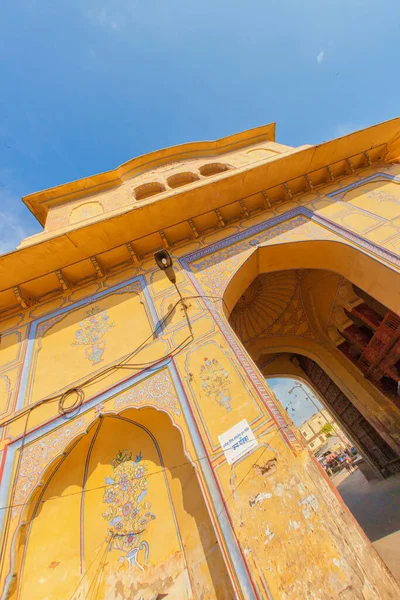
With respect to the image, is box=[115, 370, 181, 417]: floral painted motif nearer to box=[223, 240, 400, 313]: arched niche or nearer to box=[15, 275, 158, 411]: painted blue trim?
box=[15, 275, 158, 411]: painted blue trim

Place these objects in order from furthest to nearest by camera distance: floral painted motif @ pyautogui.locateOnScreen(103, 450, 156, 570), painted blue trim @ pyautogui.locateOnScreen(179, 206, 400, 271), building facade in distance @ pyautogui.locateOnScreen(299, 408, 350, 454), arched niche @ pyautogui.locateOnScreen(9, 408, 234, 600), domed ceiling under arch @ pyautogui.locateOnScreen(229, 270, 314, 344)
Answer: building facade in distance @ pyautogui.locateOnScreen(299, 408, 350, 454) < domed ceiling under arch @ pyautogui.locateOnScreen(229, 270, 314, 344) < painted blue trim @ pyautogui.locateOnScreen(179, 206, 400, 271) < floral painted motif @ pyautogui.locateOnScreen(103, 450, 156, 570) < arched niche @ pyautogui.locateOnScreen(9, 408, 234, 600)

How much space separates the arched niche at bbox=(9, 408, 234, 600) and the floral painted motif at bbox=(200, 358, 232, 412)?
26.8 inches

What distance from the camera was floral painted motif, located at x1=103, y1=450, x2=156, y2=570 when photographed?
96.8 inches

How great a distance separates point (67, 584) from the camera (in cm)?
231

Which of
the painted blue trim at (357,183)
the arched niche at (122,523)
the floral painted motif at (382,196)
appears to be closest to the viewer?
the arched niche at (122,523)

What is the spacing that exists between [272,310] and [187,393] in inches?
242

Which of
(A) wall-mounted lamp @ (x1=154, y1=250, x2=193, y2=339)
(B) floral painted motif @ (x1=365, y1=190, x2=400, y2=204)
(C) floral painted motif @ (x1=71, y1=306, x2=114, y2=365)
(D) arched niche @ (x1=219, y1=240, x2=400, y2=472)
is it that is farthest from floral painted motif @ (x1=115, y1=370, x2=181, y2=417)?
(B) floral painted motif @ (x1=365, y1=190, x2=400, y2=204)

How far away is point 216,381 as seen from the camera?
2.93m

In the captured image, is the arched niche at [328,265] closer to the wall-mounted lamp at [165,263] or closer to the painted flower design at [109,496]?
the wall-mounted lamp at [165,263]

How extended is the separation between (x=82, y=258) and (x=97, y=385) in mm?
2613

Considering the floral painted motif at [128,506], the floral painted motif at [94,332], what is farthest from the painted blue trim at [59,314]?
the floral painted motif at [128,506]

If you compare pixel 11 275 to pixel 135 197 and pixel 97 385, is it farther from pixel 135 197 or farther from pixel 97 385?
pixel 135 197

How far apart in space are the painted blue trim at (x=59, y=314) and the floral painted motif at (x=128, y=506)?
156cm

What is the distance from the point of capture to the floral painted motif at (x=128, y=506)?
2.46m
